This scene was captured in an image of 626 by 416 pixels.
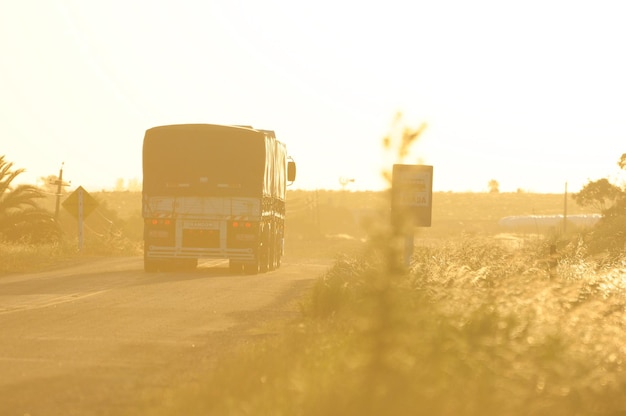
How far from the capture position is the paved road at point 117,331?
34.5 feet

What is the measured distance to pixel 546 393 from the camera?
9.03 meters

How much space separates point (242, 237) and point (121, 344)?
1587cm

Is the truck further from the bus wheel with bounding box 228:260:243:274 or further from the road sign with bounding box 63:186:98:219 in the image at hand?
the road sign with bounding box 63:186:98:219

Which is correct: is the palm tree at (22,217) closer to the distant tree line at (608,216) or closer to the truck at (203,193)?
the truck at (203,193)

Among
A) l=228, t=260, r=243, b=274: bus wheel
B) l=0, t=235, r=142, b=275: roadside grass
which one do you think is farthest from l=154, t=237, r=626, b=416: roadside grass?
l=0, t=235, r=142, b=275: roadside grass

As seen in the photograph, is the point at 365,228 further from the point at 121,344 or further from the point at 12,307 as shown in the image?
the point at 12,307

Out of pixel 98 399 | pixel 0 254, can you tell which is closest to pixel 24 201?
Result: pixel 0 254

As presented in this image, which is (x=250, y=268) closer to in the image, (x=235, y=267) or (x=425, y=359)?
(x=235, y=267)

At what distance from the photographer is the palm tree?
3772cm

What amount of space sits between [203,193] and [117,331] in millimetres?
14550

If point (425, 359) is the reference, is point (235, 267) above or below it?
below

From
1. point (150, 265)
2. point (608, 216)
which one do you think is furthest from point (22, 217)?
point (608, 216)

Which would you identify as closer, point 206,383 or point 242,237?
point 206,383

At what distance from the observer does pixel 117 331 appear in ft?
52.0
